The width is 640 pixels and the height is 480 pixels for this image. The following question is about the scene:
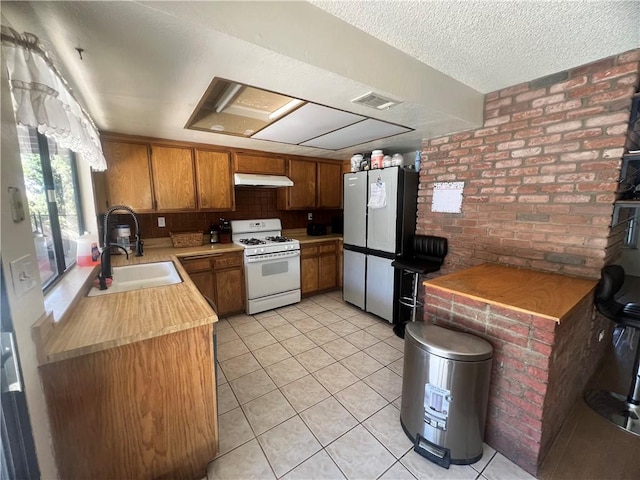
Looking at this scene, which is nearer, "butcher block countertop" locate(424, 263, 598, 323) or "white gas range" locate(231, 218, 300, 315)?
"butcher block countertop" locate(424, 263, 598, 323)

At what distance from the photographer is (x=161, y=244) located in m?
3.24

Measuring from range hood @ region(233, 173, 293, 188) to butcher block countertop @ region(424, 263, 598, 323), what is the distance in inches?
93.5

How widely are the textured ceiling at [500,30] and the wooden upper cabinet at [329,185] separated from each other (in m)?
2.44

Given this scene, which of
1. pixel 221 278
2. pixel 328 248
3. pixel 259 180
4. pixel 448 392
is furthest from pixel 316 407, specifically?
pixel 259 180

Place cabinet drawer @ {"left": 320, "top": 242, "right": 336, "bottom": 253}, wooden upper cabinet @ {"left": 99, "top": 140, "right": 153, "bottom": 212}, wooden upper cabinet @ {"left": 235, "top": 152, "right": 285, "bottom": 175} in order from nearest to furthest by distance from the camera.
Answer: wooden upper cabinet @ {"left": 99, "top": 140, "right": 153, "bottom": 212} → wooden upper cabinet @ {"left": 235, "top": 152, "right": 285, "bottom": 175} → cabinet drawer @ {"left": 320, "top": 242, "right": 336, "bottom": 253}

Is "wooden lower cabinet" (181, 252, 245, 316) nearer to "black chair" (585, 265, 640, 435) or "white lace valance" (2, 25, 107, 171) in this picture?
"white lace valance" (2, 25, 107, 171)

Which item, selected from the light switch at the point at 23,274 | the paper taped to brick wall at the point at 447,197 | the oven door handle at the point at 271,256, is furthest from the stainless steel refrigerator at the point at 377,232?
the light switch at the point at 23,274

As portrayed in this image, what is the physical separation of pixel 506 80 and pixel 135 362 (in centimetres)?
304

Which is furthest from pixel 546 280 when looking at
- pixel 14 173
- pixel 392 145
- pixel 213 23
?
pixel 14 173

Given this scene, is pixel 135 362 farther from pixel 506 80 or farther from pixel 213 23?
pixel 506 80

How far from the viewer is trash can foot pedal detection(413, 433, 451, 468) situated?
144cm

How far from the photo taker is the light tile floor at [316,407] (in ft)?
4.73

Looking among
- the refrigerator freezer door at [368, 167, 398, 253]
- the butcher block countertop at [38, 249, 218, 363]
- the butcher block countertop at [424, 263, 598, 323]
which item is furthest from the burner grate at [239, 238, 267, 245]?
the butcher block countertop at [424, 263, 598, 323]

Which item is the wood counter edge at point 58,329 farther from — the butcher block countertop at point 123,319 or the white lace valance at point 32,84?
the white lace valance at point 32,84
